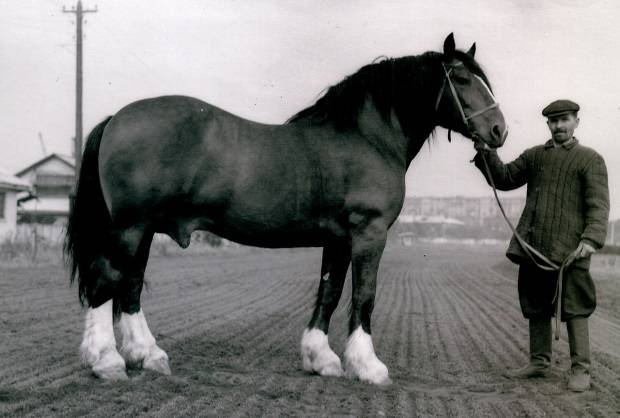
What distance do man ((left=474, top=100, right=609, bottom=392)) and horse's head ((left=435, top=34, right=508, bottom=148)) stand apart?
179mm

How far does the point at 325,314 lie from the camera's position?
5254 mm

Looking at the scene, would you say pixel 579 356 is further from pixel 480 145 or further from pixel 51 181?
pixel 51 181

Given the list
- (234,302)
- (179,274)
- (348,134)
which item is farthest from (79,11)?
(348,134)

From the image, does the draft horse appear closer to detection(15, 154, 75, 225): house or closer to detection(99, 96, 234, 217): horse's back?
detection(99, 96, 234, 217): horse's back

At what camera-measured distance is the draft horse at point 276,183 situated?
4617mm

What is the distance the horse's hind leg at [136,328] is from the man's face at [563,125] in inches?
134

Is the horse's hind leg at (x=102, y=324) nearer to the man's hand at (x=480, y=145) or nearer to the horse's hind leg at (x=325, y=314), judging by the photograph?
the horse's hind leg at (x=325, y=314)

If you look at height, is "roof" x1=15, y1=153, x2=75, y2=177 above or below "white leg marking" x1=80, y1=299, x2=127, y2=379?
above

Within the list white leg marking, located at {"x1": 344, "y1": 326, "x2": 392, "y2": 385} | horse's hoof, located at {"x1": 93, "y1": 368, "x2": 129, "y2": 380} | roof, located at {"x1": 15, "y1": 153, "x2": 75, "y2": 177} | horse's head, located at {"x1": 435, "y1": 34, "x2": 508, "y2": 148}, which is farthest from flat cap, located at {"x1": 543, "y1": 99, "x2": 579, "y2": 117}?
roof, located at {"x1": 15, "y1": 153, "x2": 75, "y2": 177}

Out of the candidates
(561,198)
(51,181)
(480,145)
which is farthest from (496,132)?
(51,181)

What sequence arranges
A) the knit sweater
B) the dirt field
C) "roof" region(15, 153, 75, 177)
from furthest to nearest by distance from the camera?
"roof" region(15, 153, 75, 177), the knit sweater, the dirt field

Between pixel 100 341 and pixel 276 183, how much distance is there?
5.88 feet

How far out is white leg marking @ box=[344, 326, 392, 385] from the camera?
15.8 feet

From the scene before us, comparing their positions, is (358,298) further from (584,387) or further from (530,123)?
(530,123)
